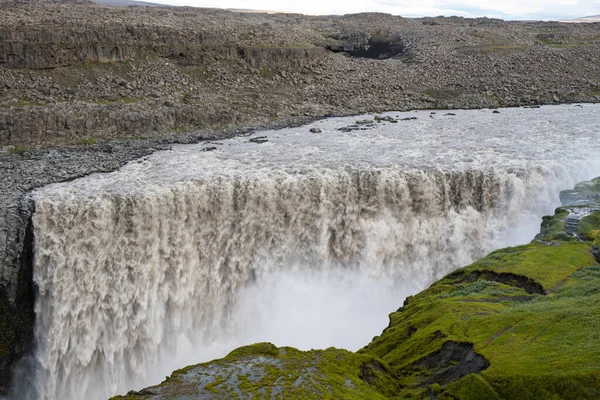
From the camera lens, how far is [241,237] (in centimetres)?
3241

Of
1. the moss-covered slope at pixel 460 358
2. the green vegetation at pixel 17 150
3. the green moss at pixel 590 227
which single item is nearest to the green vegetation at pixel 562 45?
the green moss at pixel 590 227

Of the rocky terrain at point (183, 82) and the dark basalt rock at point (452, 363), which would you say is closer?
the dark basalt rock at point (452, 363)

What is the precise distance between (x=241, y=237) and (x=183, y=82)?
2658cm

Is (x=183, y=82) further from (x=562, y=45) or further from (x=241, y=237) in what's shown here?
(x=562, y=45)

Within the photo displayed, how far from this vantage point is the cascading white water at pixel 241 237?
91.8ft

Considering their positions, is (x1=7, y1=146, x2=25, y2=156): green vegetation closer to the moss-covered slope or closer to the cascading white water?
the cascading white water

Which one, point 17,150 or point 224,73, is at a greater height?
point 224,73

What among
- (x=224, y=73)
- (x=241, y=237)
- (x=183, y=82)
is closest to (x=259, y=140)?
(x=241, y=237)

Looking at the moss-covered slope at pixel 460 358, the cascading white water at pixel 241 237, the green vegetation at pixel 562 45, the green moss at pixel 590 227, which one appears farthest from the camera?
the green vegetation at pixel 562 45

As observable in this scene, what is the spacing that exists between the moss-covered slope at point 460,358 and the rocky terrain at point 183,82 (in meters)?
15.1

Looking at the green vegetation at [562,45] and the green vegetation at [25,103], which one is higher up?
the green vegetation at [562,45]

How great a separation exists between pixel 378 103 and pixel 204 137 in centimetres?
2012

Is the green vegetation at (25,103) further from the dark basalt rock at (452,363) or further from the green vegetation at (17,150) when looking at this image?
the dark basalt rock at (452,363)

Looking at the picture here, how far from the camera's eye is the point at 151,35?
5766 centimetres
